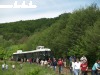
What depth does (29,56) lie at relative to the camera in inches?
3132

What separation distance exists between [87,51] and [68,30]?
1292cm

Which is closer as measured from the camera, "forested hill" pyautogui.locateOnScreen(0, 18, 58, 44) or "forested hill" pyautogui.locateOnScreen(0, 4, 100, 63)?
"forested hill" pyautogui.locateOnScreen(0, 4, 100, 63)

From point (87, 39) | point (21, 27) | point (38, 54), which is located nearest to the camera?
point (87, 39)

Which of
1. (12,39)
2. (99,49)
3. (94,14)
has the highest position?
(94,14)

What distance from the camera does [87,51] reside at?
2184 inches

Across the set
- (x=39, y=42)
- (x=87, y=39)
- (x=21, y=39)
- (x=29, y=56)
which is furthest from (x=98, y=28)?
(x=21, y=39)

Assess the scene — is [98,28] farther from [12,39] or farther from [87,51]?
[12,39]

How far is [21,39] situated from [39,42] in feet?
267

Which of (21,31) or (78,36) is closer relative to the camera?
(78,36)

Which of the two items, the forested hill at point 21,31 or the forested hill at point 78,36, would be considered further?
the forested hill at point 21,31

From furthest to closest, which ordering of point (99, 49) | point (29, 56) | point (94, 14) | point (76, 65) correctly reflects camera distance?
1. point (29, 56)
2. point (94, 14)
3. point (99, 49)
4. point (76, 65)

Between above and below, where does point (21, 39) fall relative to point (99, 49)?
below

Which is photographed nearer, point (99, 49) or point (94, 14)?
point (99, 49)

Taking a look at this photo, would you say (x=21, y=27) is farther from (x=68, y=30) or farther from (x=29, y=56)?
(x=68, y=30)
